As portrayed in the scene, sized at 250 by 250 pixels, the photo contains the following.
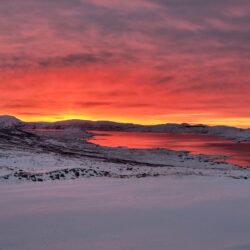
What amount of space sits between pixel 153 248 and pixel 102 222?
2.19m

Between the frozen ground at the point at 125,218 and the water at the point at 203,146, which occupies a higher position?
the frozen ground at the point at 125,218

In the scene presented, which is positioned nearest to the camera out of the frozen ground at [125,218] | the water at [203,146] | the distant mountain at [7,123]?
the frozen ground at [125,218]

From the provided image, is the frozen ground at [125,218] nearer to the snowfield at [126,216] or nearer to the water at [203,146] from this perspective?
the snowfield at [126,216]

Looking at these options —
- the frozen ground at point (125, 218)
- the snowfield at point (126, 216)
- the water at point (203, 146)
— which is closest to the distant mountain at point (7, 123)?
the water at point (203, 146)

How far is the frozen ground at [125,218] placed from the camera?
7.33 metres

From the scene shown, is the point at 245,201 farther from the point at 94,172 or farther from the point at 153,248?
the point at 94,172

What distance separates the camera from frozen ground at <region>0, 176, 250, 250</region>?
7.33 meters

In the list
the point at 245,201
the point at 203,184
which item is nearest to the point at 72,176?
the point at 203,184

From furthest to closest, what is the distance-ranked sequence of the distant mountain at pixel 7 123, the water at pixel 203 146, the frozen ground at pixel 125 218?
the distant mountain at pixel 7 123 < the water at pixel 203 146 < the frozen ground at pixel 125 218

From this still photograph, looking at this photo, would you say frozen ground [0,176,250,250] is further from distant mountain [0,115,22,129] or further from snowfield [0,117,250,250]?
distant mountain [0,115,22,129]

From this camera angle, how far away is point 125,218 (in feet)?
30.7

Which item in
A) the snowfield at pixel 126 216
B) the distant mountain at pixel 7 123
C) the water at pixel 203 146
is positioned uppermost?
the distant mountain at pixel 7 123

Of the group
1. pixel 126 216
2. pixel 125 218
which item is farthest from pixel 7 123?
pixel 125 218

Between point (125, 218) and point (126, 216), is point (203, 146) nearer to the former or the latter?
point (126, 216)
